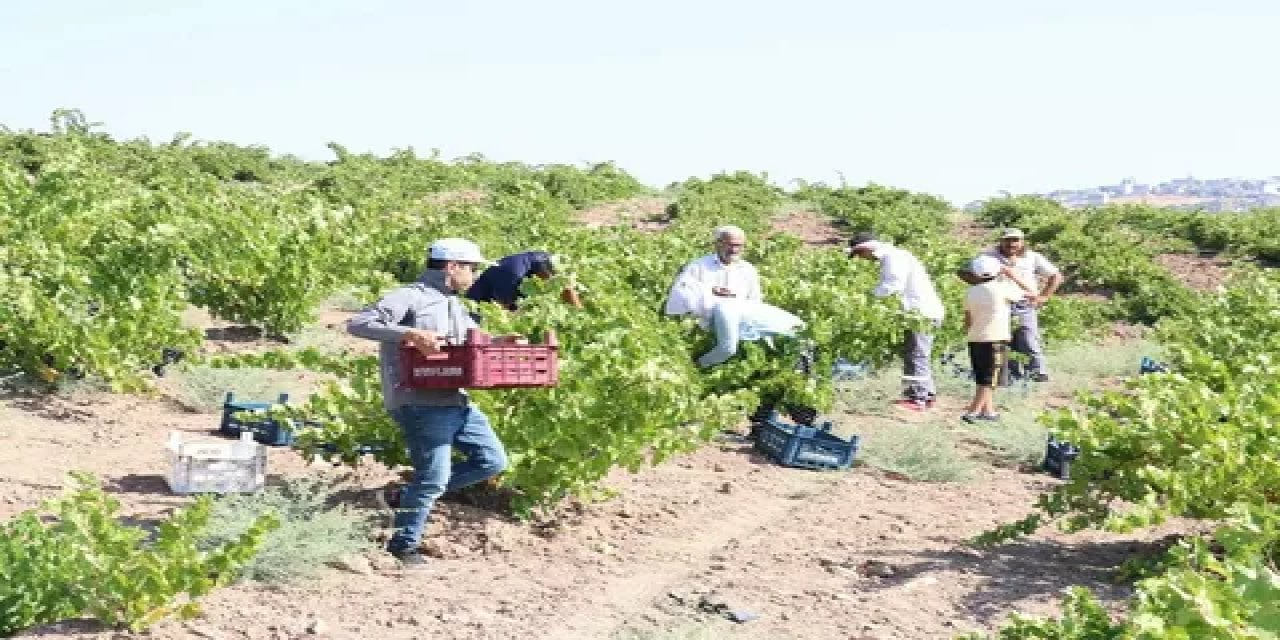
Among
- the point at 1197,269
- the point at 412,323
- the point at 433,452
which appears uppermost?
the point at 412,323

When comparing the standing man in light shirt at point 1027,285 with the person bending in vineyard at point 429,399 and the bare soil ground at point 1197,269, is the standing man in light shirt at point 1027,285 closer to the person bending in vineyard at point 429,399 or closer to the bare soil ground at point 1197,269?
the person bending in vineyard at point 429,399

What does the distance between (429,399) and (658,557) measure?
1.24m

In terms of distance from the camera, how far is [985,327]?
400 inches

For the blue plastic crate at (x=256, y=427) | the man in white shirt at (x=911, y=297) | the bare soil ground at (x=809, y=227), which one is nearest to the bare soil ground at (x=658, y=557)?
the blue plastic crate at (x=256, y=427)

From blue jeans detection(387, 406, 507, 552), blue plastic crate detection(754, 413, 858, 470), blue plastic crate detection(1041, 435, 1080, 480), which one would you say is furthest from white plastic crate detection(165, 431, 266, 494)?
blue plastic crate detection(1041, 435, 1080, 480)

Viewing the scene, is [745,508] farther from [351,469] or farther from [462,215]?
[462,215]

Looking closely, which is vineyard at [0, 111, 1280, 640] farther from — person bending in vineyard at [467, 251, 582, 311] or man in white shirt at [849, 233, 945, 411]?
person bending in vineyard at [467, 251, 582, 311]

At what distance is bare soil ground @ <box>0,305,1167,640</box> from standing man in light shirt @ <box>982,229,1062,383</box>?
311cm

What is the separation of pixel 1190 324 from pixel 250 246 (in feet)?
23.1

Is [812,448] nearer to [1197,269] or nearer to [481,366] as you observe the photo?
[481,366]

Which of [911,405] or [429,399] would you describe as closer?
[429,399]

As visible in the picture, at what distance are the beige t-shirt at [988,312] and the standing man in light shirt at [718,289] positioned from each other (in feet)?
5.55

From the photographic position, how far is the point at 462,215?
54.8 ft

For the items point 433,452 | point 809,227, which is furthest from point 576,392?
point 809,227
